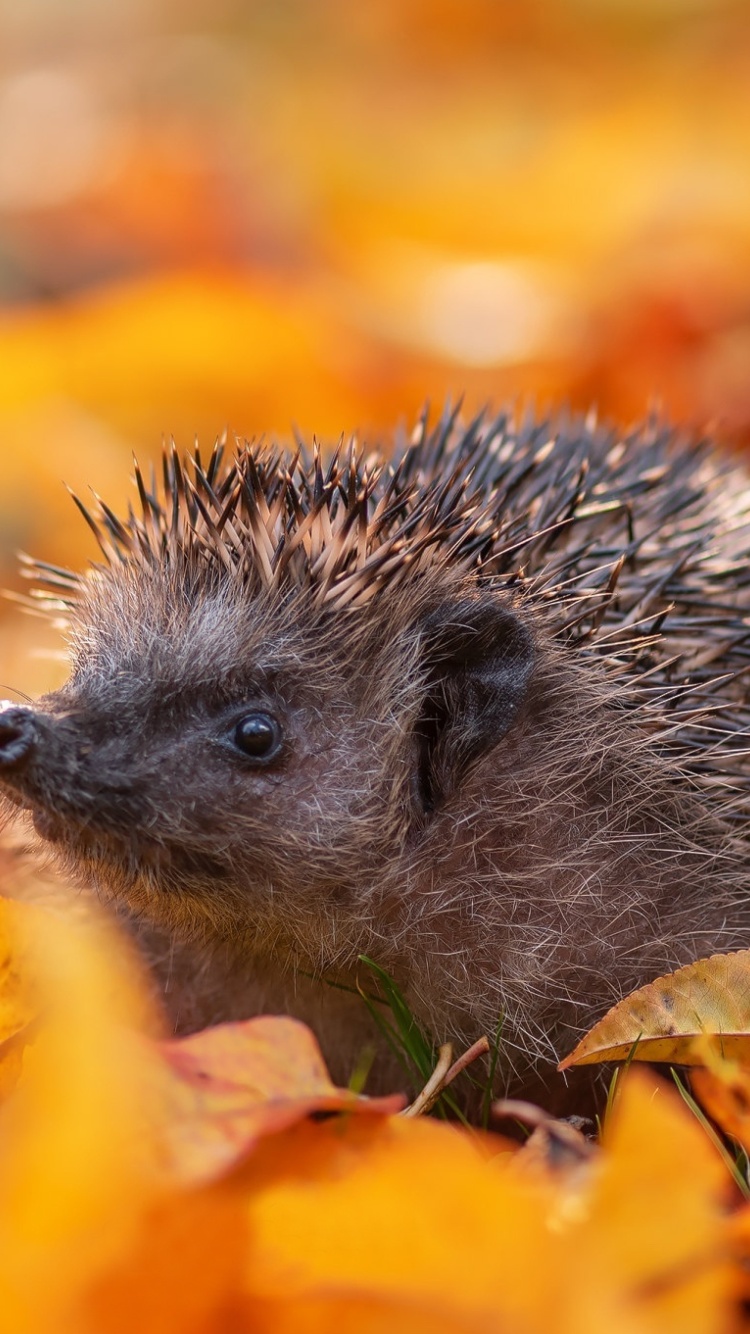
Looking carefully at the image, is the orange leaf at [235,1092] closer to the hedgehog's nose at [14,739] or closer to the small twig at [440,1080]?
the small twig at [440,1080]

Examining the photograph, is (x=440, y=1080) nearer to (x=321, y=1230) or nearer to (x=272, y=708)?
(x=272, y=708)

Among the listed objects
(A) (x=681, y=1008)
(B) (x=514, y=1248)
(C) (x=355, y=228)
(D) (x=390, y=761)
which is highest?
(C) (x=355, y=228)

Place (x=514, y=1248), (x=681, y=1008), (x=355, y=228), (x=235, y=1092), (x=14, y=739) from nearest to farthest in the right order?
(x=514, y=1248), (x=235, y=1092), (x=681, y=1008), (x=14, y=739), (x=355, y=228)

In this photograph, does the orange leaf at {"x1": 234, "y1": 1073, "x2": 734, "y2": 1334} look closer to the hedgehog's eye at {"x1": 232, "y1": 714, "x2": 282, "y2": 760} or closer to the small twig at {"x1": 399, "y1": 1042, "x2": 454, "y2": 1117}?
the small twig at {"x1": 399, "y1": 1042, "x2": 454, "y2": 1117}

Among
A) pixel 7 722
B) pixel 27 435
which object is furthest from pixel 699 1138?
pixel 27 435

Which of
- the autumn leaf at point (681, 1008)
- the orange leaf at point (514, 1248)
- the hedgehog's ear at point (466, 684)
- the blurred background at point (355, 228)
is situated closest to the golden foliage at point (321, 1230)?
the orange leaf at point (514, 1248)

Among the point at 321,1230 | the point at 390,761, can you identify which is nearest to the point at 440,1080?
the point at 390,761
